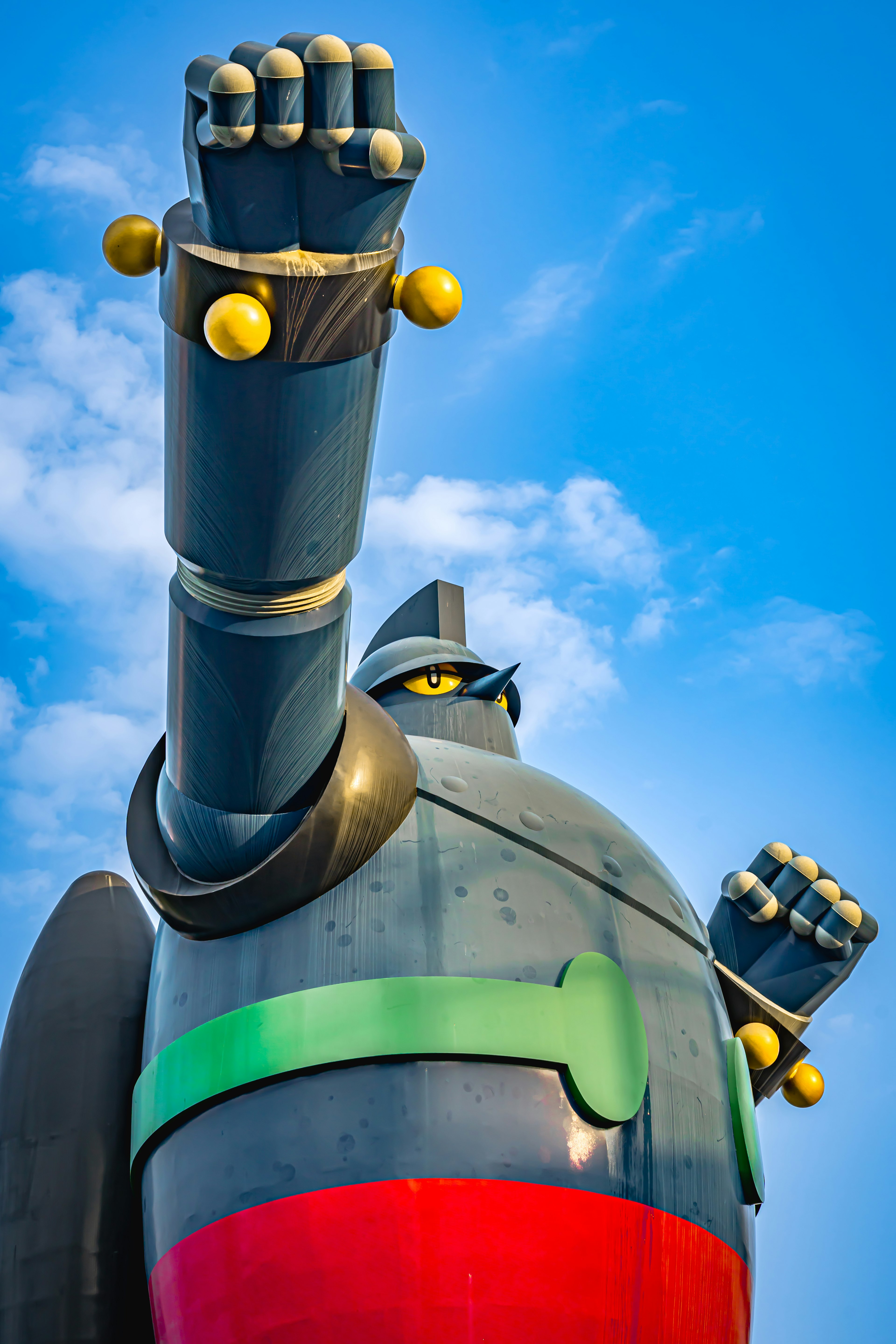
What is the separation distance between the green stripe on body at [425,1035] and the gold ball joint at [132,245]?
1.74 m

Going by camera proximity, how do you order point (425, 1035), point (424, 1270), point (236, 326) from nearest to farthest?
point (236, 326) < point (424, 1270) < point (425, 1035)

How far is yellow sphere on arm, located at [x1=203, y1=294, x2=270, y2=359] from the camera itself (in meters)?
2.26

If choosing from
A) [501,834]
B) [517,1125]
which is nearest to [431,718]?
[501,834]

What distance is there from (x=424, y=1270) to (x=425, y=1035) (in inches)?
20.4

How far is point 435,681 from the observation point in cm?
482

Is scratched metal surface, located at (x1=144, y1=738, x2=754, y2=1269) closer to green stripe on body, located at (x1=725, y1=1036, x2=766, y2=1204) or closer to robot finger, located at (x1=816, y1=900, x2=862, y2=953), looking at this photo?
green stripe on body, located at (x1=725, y1=1036, x2=766, y2=1204)

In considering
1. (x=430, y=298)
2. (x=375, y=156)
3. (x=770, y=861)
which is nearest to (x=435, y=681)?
(x=770, y=861)

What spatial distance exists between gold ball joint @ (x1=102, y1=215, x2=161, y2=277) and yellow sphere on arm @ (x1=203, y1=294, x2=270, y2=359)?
0.61 feet

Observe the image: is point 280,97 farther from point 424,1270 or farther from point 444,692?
point 444,692

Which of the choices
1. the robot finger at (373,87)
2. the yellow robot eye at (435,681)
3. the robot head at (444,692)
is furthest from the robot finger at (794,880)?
the robot finger at (373,87)

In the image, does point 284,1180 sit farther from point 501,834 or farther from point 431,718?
point 431,718

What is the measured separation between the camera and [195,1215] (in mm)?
2961

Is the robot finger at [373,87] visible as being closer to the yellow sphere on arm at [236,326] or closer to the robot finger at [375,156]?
the robot finger at [375,156]

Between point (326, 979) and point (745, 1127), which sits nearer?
point (326, 979)
